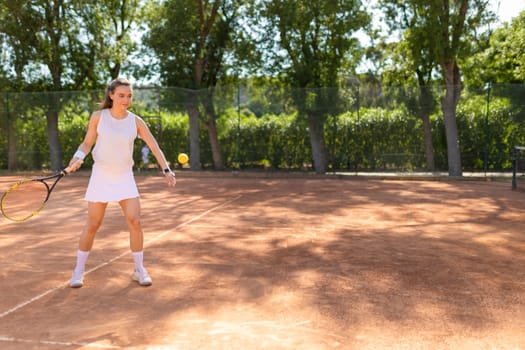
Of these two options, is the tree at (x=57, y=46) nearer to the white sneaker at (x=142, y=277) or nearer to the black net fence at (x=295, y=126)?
the black net fence at (x=295, y=126)

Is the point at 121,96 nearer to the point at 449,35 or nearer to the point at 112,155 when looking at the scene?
the point at 112,155

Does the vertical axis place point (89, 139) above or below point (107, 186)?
above

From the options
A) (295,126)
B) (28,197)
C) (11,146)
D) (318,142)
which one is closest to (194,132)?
(295,126)

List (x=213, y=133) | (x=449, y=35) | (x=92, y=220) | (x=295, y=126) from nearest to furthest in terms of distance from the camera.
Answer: (x=92, y=220)
(x=449, y=35)
(x=295, y=126)
(x=213, y=133)

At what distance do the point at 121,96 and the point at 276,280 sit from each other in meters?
2.11

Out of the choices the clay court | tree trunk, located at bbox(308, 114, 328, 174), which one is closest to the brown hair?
the clay court

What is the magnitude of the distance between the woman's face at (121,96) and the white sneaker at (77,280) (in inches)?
59.0

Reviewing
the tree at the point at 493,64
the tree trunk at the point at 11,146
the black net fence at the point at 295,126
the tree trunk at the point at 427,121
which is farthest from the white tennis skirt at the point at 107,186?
the tree at the point at 493,64

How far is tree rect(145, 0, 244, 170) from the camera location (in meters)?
17.0

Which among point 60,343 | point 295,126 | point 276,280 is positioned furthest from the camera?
point 295,126

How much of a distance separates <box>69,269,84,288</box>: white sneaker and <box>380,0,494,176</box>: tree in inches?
506

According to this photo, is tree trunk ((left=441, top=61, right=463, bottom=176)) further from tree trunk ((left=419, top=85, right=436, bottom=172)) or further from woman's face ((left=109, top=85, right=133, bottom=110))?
woman's face ((left=109, top=85, right=133, bottom=110))

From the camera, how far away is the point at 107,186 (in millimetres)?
4426

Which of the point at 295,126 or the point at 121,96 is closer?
the point at 121,96
